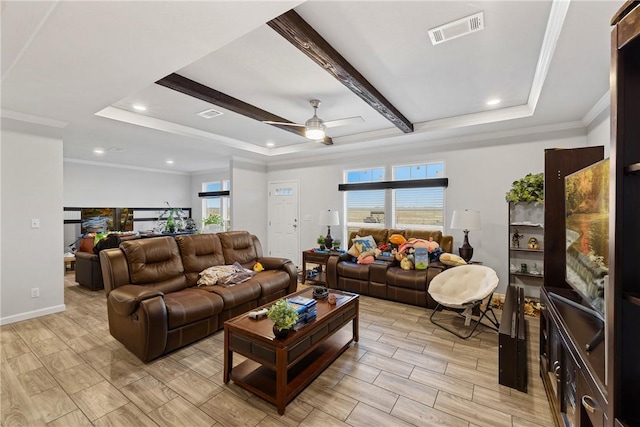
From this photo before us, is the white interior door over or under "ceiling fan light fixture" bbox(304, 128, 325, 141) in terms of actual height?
under

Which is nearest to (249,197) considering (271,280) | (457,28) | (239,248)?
(239,248)

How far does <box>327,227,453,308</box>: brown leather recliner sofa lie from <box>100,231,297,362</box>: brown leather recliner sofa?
2.91 ft

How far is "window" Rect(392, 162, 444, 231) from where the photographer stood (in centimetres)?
490

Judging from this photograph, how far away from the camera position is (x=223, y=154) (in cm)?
599

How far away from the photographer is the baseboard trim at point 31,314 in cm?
334

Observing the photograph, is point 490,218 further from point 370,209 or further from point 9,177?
point 9,177

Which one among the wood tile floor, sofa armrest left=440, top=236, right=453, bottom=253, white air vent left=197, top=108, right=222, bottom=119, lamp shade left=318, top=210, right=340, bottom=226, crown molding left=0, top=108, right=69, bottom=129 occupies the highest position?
white air vent left=197, top=108, right=222, bottom=119

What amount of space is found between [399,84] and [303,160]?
3.63 metres

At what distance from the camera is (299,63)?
2594 millimetres

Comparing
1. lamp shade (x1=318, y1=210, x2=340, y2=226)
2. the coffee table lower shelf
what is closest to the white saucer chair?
the coffee table lower shelf

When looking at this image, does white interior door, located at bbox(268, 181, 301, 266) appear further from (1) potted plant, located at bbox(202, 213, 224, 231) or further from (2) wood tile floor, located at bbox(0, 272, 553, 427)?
(2) wood tile floor, located at bbox(0, 272, 553, 427)

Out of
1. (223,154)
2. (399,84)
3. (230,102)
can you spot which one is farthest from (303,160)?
(399,84)

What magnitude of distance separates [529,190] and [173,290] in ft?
15.4

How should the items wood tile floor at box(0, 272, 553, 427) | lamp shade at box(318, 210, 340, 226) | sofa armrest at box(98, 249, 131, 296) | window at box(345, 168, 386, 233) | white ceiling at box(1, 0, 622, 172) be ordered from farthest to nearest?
1. window at box(345, 168, 386, 233)
2. lamp shade at box(318, 210, 340, 226)
3. sofa armrest at box(98, 249, 131, 296)
4. wood tile floor at box(0, 272, 553, 427)
5. white ceiling at box(1, 0, 622, 172)
